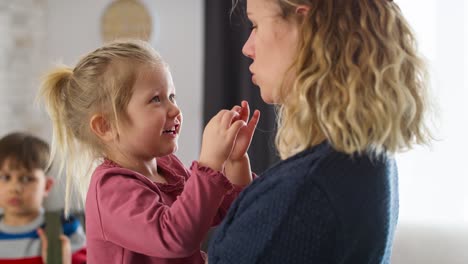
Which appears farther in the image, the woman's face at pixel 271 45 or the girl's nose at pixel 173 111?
the girl's nose at pixel 173 111

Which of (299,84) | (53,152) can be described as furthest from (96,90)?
(299,84)

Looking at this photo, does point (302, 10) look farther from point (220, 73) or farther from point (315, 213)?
point (220, 73)

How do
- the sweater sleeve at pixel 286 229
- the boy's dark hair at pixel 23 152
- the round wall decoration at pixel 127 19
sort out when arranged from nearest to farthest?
the sweater sleeve at pixel 286 229 → the boy's dark hair at pixel 23 152 → the round wall decoration at pixel 127 19

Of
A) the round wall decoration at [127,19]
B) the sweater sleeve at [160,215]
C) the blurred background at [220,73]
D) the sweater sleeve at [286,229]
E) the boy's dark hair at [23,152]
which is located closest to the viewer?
the sweater sleeve at [286,229]

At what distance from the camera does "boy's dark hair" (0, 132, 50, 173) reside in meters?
2.85

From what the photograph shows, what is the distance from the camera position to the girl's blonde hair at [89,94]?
1352 millimetres

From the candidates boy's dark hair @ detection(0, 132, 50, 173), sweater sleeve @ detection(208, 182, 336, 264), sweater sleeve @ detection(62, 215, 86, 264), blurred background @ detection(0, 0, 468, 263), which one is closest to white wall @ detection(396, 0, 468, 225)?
blurred background @ detection(0, 0, 468, 263)

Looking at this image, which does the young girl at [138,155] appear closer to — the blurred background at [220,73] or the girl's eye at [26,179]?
the blurred background at [220,73]

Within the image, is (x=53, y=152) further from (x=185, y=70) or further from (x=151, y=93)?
(x=185, y=70)

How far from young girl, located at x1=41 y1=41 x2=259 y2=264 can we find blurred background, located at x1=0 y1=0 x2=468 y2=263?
1169mm

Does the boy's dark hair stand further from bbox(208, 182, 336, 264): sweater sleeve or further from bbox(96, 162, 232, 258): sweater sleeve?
bbox(208, 182, 336, 264): sweater sleeve

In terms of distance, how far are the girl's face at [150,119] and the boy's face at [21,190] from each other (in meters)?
1.60

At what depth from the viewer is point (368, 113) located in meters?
0.95

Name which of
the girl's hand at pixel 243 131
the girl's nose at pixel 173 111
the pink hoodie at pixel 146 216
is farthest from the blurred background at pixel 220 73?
the pink hoodie at pixel 146 216
